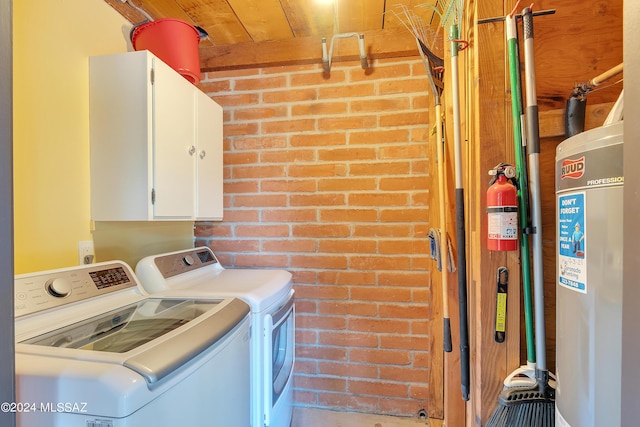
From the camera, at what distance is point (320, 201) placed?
1.95m

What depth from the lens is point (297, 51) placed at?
6.21ft

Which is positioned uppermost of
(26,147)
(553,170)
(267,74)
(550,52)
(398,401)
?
(267,74)

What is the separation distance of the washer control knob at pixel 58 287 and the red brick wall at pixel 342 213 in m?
1.05

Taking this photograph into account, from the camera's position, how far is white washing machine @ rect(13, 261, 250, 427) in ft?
2.08

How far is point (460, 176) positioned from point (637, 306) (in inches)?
30.5

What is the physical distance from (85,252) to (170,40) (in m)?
1.12

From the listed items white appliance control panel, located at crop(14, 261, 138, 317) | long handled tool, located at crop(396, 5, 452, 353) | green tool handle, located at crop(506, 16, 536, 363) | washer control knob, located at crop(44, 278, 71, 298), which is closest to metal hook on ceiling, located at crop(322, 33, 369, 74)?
long handled tool, located at crop(396, 5, 452, 353)

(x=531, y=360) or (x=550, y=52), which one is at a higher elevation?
(x=550, y=52)

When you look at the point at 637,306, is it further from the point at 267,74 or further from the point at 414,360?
the point at 267,74

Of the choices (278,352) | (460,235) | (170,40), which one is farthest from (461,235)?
(170,40)

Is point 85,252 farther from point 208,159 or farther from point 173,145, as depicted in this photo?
point 208,159

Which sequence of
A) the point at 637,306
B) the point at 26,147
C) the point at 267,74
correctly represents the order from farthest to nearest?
the point at 267,74 < the point at 26,147 < the point at 637,306

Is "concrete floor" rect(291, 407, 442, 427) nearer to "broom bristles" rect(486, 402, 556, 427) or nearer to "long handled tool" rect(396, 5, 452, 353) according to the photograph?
"long handled tool" rect(396, 5, 452, 353)

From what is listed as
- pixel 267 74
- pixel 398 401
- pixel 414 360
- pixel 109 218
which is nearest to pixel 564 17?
pixel 267 74
